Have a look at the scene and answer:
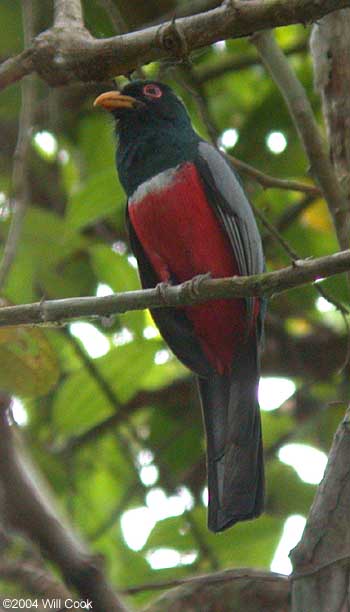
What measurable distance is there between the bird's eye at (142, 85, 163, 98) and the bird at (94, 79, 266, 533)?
0.31 metres

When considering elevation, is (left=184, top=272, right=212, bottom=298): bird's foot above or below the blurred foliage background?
below

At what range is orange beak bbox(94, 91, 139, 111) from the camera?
5.02 metres

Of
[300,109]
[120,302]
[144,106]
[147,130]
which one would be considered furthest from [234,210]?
[120,302]

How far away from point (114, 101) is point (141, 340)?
1.16 m

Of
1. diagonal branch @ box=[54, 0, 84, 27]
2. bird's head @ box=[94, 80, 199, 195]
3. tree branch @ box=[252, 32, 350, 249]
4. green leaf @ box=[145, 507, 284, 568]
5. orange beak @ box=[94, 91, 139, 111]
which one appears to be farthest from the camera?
orange beak @ box=[94, 91, 139, 111]

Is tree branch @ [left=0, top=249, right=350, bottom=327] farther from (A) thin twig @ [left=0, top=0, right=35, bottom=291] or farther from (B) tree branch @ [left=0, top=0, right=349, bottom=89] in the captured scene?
(B) tree branch @ [left=0, top=0, right=349, bottom=89]

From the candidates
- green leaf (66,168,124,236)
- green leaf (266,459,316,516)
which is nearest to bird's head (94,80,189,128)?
green leaf (66,168,124,236)

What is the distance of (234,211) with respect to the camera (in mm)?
4480

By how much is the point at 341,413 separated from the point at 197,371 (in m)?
0.73

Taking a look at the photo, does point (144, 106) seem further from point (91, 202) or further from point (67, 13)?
point (67, 13)

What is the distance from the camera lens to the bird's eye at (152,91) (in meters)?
5.12

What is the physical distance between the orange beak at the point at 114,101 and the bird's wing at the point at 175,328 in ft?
2.02

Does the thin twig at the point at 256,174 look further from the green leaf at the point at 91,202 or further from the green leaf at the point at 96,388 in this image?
the green leaf at the point at 96,388

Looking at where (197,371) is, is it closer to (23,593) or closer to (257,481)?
(257,481)
